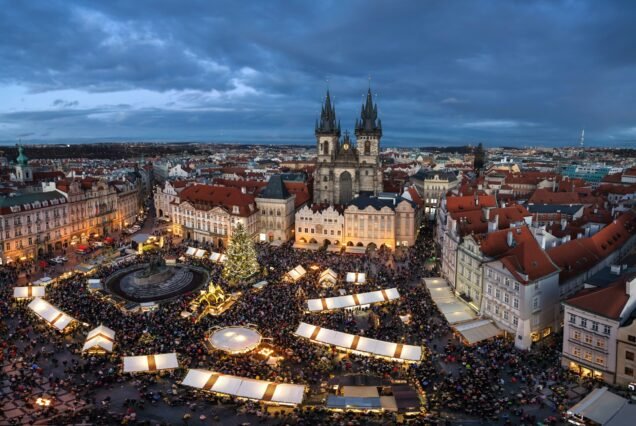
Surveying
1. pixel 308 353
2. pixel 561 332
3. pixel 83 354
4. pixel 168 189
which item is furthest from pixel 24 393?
pixel 168 189

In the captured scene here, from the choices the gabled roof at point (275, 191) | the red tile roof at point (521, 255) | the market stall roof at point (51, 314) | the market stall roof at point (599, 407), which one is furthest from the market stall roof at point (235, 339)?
the gabled roof at point (275, 191)

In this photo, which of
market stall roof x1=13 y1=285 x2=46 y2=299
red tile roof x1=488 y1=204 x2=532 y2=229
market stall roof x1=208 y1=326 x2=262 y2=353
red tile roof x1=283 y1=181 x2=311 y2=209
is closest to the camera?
market stall roof x1=208 y1=326 x2=262 y2=353

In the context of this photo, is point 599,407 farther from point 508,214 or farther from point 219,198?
point 219,198

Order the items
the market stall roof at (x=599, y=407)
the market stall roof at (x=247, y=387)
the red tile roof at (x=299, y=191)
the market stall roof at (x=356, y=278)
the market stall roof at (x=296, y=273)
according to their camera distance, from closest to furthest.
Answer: the market stall roof at (x=599, y=407)
the market stall roof at (x=247, y=387)
the market stall roof at (x=356, y=278)
the market stall roof at (x=296, y=273)
the red tile roof at (x=299, y=191)

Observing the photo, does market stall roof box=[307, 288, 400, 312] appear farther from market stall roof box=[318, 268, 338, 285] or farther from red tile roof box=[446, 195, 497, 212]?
red tile roof box=[446, 195, 497, 212]

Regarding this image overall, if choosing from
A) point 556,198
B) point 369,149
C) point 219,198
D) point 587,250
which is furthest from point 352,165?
point 587,250

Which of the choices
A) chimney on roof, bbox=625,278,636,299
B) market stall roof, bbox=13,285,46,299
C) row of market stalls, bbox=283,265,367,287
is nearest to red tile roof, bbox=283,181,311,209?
row of market stalls, bbox=283,265,367,287

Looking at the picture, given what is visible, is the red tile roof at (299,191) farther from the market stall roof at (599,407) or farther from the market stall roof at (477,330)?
the market stall roof at (599,407)
